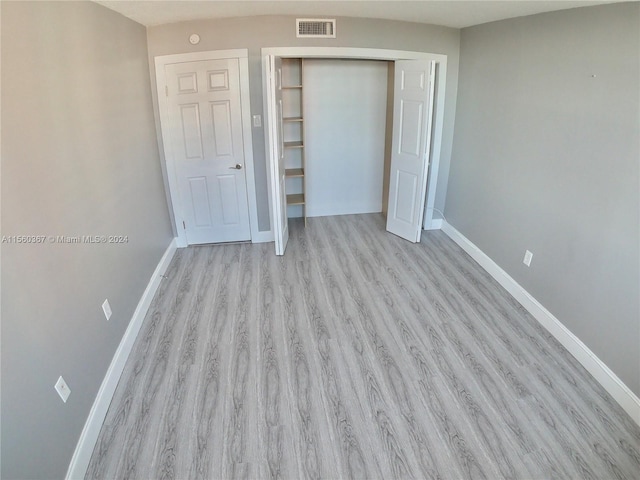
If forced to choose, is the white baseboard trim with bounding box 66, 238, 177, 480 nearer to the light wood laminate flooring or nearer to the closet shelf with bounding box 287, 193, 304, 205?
the light wood laminate flooring

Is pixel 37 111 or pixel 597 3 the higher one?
pixel 597 3

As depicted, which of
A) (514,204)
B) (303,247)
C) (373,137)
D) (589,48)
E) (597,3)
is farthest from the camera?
(373,137)

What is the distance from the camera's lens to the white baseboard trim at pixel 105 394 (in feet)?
5.93

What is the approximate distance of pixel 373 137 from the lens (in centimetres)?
475

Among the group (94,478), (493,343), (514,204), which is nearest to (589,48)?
(514,204)

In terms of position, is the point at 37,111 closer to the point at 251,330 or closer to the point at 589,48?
the point at 251,330

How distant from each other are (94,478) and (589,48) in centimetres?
371

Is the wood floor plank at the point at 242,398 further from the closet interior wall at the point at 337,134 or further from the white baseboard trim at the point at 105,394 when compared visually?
the closet interior wall at the point at 337,134

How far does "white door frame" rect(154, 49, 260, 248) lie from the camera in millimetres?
3453

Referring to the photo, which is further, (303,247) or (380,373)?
(303,247)

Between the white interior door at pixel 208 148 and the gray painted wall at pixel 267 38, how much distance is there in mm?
156

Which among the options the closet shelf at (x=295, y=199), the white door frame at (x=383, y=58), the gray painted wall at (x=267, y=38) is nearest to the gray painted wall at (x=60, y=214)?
the gray painted wall at (x=267, y=38)

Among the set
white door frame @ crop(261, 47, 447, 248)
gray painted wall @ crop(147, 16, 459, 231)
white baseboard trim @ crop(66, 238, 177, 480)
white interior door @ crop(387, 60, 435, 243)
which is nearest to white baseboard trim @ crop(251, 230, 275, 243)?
white door frame @ crop(261, 47, 447, 248)

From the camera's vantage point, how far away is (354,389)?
2301 millimetres
